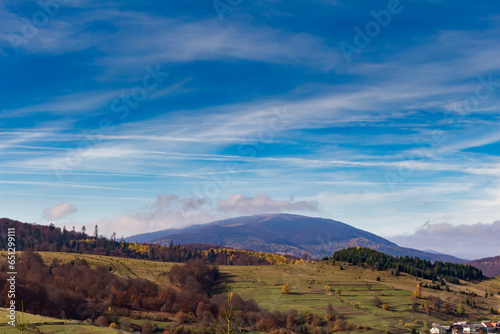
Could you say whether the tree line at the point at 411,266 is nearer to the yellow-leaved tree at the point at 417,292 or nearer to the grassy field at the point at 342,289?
the grassy field at the point at 342,289

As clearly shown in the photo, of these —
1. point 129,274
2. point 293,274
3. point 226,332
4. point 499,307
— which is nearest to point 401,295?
point 499,307

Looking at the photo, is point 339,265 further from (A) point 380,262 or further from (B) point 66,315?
(B) point 66,315

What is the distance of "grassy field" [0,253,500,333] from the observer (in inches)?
4111

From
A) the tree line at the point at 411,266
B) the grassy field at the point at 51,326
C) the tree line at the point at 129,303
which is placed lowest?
the tree line at the point at 129,303

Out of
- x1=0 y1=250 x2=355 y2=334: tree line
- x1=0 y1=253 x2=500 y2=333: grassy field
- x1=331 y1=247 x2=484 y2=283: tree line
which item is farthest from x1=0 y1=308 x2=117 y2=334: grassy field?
x1=331 y1=247 x2=484 y2=283: tree line

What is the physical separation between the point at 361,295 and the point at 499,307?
139 ft

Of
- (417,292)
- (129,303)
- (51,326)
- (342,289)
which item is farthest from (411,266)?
(51,326)

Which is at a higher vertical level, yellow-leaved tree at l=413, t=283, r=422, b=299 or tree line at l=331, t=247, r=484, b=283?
tree line at l=331, t=247, r=484, b=283

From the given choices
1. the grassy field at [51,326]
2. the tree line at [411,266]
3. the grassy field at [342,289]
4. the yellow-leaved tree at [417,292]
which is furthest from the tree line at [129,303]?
the tree line at [411,266]

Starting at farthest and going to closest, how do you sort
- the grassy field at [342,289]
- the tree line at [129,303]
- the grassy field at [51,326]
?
1. the grassy field at [342,289]
2. the tree line at [129,303]
3. the grassy field at [51,326]

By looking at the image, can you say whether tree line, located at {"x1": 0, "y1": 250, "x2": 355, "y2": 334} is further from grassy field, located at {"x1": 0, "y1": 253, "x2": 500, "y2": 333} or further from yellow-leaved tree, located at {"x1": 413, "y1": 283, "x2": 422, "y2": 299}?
yellow-leaved tree, located at {"x1": 413, "y1": 283, "x2": 422, "y2": 299}

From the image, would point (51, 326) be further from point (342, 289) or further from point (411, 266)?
point (411, 266)

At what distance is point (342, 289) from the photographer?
12862 centimetres

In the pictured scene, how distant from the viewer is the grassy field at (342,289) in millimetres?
104419
